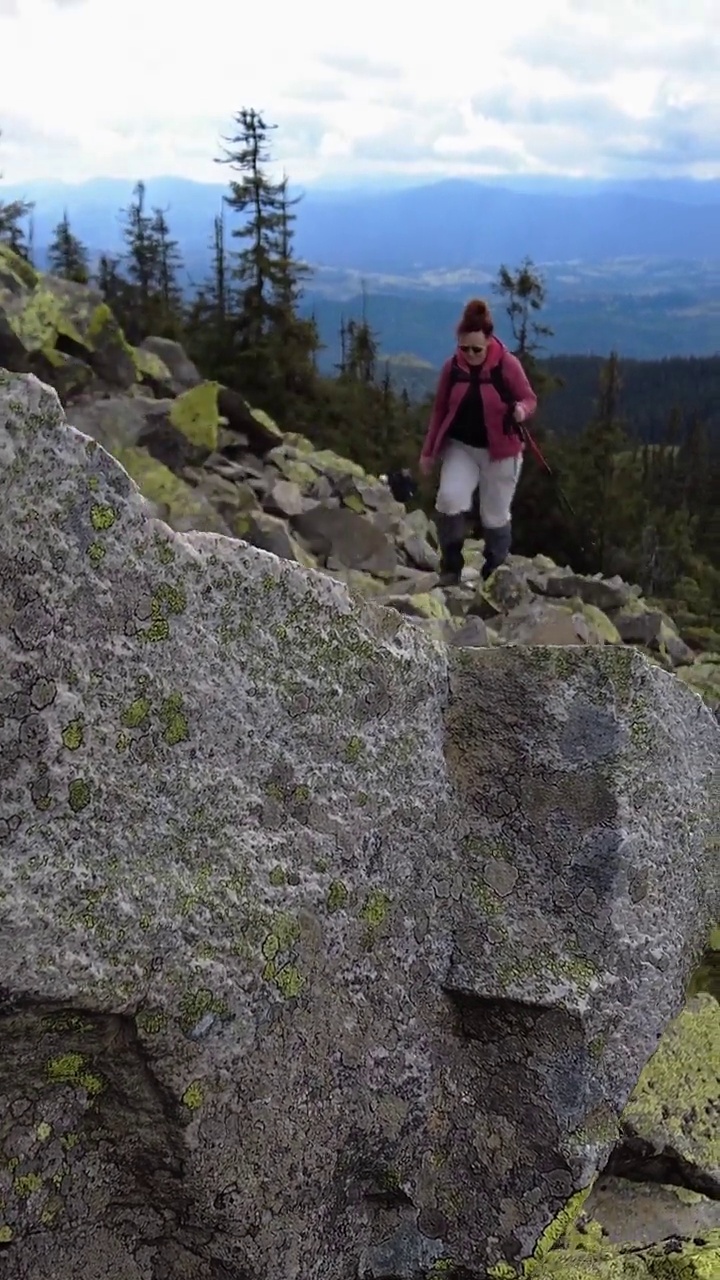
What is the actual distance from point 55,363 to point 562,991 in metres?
23.0

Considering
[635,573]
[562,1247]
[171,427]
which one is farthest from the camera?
[635,573]

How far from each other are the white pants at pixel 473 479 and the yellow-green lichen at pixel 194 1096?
403 inches

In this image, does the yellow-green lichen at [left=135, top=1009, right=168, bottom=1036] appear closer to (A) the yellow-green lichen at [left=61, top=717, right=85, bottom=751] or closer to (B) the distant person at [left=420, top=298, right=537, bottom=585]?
(A) the yellow-green lichen at [left=61, top=717, right=85, bottom=751]

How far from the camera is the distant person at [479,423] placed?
1245 centimetres

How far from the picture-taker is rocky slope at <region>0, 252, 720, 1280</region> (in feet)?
13.7

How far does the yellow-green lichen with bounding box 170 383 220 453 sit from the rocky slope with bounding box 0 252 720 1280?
61.6ft

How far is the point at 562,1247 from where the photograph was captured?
531 centimetres

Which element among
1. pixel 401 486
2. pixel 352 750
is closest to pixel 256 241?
pixel 401 486

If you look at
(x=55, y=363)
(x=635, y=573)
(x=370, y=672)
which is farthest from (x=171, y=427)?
(x=635, y=573)

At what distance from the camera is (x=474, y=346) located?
12352 mm

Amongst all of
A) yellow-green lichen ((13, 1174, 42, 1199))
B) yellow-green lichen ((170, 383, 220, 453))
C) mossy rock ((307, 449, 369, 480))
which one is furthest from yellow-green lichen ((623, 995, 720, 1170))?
mossy rock ((307, 449, 369, 480))

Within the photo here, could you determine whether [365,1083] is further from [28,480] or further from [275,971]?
[28,480]

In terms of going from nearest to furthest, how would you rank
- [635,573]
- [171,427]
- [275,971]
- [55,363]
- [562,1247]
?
[275,971] < [562,1247] < [171,427] < [55,363] < [635,573]

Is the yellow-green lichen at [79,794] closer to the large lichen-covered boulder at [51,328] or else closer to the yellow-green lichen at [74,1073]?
the yellow-green lichen at [74,1073]
